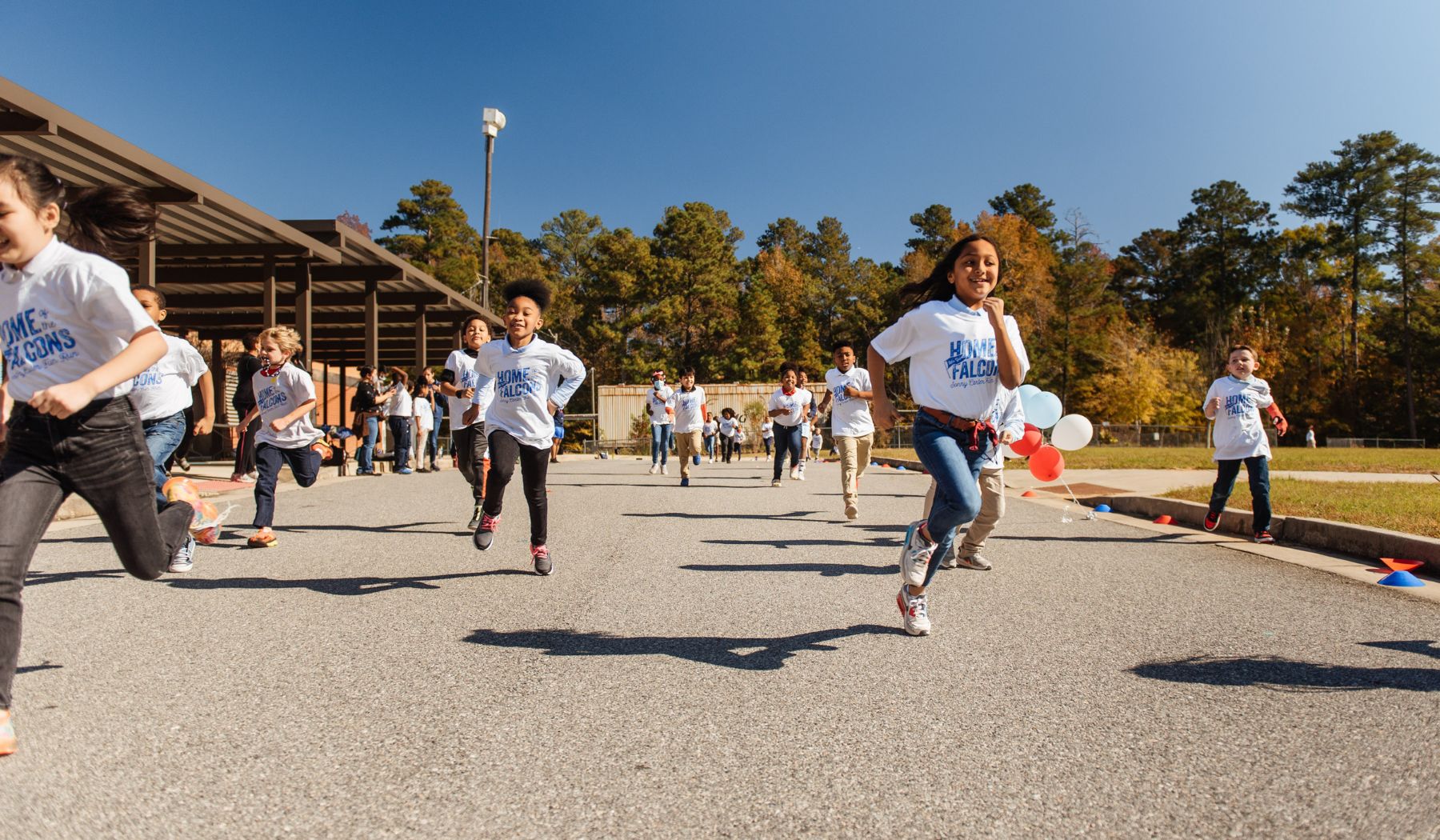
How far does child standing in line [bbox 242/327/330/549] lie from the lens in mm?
7480

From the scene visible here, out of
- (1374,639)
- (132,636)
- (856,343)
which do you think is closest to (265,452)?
(132,636)

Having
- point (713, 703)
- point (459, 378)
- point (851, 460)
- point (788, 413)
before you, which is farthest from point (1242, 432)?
point (459, 378)

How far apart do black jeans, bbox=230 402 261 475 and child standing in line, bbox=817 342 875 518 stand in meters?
5.46

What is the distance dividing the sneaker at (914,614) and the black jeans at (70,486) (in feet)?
10.3

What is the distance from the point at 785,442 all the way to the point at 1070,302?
4377 centimetres

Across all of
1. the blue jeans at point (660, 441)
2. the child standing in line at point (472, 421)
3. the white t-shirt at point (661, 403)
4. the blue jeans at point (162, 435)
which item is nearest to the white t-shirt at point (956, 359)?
the child standing in line at point (472, 421)

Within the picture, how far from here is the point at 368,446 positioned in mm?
17750

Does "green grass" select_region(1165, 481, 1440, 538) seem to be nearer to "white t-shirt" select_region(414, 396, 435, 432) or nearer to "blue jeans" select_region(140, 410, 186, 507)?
"blue jeans" select_region(140, 410, 186, 507)

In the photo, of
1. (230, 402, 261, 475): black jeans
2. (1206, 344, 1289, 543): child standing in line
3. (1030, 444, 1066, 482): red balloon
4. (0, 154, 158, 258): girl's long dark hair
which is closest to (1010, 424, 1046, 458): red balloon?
(1030, 444, 1066, 482): red balloon

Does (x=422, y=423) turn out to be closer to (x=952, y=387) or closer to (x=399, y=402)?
(x=399, y=402)

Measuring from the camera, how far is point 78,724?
10.3 ft

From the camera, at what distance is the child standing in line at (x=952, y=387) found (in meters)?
4.38

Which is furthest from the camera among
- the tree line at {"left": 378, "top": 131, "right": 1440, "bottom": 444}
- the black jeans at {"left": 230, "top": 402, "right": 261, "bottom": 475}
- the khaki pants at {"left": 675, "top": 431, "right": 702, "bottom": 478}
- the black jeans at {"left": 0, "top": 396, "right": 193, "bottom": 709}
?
the tree line at {"left": 378, "top": 131, "right": 1440, "bottom": 444}

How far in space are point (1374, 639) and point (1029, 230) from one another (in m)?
55.6
